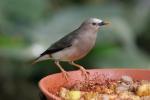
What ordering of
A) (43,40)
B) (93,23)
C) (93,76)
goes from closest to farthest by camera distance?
(93,76), (93,23), (43,40)

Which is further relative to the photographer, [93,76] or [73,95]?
[93,76]

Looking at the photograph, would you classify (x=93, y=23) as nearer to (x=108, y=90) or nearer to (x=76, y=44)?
A: (x=76, y=44)

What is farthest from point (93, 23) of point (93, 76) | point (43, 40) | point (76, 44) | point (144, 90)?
point (43, 40)

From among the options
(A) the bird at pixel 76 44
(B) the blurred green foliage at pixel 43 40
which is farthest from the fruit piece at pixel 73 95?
(B) the blurred green foliage at pixel 43 40

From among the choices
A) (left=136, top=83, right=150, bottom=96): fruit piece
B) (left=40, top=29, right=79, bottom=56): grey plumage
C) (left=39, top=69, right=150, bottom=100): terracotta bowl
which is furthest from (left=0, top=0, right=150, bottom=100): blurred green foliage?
(left=136, top=83, right=150, bottom=96): fruit piece

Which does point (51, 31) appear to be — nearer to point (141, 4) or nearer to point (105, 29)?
point (105, 29)

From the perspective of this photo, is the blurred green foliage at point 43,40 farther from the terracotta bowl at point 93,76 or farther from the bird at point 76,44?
the terracotta bowl at point 93,76

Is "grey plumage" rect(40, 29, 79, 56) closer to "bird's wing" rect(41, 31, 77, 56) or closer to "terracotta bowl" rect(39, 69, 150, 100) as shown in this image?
"bird's wing" rect(41, 31, 77, 56)

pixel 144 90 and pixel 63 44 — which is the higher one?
pixel 63 44

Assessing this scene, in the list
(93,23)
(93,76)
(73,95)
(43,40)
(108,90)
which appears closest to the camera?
(73,95)
